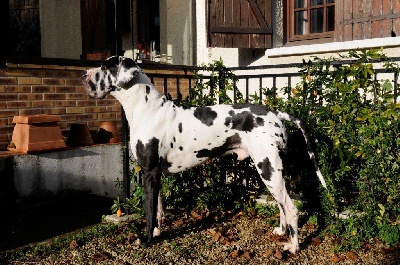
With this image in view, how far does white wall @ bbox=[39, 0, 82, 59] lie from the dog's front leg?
675 cm

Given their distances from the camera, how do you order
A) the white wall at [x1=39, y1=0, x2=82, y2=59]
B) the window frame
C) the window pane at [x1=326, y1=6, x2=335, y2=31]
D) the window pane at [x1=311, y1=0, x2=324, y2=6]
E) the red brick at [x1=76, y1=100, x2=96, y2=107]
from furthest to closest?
the white wall at [x1=39, y1=0, x2=82, y2=59]
the window pane at [x1=311, y1=0, x2=324, y2=6]
the window pane at [x1=326, y1=6, x2=335, y2=31]
the window frame
the red brick at [x1=76, y1=100, x2=96, y2=107]

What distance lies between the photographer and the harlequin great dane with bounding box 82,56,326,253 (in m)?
3.58

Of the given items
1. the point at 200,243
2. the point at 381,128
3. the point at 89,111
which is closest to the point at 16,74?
the point at 89,111

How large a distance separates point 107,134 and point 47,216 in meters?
2.01

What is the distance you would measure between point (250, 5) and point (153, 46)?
2670 millimetres

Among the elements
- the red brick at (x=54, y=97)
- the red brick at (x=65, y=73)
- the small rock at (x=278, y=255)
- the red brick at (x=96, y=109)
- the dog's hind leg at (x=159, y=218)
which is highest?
the red brick at (x=65, y=73)

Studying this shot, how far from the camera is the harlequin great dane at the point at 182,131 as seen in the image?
3.58 m

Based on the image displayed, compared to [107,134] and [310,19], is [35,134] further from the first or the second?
[310,19]

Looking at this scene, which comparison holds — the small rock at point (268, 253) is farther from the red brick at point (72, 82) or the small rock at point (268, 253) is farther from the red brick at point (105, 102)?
the red brick at point (105, 102)

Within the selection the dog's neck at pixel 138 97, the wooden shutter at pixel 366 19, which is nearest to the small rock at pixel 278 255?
the dog's neck at pixel 138 97

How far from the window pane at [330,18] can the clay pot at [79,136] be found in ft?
14.4

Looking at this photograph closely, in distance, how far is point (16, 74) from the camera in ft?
19.2

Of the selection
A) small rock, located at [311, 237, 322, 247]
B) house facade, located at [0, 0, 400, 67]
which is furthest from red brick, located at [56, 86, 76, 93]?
small rock, located at [311, 237, 322, 247]

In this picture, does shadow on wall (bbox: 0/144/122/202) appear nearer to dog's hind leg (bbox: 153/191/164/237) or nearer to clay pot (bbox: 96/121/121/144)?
clay pot (bbox: 96/121/121/144)
